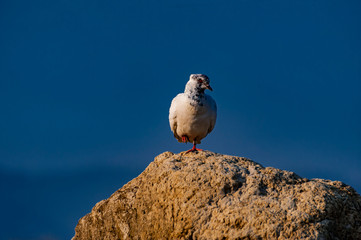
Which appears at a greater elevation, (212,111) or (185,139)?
(212,111)

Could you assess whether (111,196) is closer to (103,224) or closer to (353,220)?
(103,224)

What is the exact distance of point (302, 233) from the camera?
743cm

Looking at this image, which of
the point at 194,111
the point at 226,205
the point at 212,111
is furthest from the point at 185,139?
the point at 226,205

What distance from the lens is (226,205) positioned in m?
7.87

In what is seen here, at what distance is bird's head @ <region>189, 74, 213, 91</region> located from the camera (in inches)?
470

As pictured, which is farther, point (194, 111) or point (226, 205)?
point (194, 111)

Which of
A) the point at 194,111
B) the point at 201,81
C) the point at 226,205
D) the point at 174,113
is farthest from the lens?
the point at 174,113

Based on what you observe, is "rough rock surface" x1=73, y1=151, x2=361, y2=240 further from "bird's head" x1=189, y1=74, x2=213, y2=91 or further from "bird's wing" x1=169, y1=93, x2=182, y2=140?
"bird's wing" x1=169, y1=93, x2=182, y2=140

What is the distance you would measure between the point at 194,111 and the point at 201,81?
749 millimetres

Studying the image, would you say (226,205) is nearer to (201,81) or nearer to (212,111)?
(201,81)

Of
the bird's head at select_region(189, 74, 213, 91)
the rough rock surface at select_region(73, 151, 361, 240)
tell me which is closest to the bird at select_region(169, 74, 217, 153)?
the bird's head at select_region(189, 74, 213, 91)

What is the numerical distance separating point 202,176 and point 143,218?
4.55ft

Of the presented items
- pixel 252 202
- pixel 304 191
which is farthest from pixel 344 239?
pixel 252 202

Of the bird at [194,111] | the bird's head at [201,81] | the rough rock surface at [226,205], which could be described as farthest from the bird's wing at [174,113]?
the rough rock surface at [226,205]
